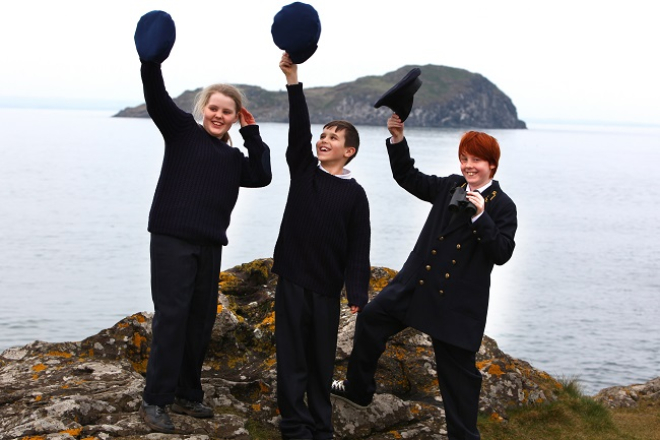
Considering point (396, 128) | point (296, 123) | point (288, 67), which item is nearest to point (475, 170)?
point (396, 128)

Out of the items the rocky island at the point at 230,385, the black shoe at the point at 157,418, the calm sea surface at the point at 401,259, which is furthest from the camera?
the calm sea surface at the point at 401,259

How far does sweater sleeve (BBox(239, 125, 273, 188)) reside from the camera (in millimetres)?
5246

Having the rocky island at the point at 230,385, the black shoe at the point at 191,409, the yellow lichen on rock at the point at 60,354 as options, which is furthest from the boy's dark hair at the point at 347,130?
the yellow lichen on rock at the point at 60,354

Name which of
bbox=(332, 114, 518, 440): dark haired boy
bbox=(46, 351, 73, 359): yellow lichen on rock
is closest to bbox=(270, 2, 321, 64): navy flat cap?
bbox=(332, 114, 518, 440): dark haired boy

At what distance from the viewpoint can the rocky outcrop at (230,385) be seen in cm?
494

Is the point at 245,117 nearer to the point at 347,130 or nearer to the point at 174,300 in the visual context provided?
the point at 347,130

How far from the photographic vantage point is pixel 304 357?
5152 mm

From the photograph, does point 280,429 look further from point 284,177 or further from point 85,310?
point 284,177

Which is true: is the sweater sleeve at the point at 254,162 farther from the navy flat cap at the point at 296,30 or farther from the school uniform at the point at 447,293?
the school uniform at the point at 447,293

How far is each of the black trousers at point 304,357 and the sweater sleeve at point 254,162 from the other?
2.44ft

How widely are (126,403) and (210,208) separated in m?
1.55

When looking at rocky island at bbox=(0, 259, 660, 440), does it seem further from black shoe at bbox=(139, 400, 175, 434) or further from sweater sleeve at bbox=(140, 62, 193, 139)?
sweater sleeve at bbox=(140, 62, 193, 139)

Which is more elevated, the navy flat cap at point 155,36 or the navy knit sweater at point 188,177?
the navy flat cap at point 155,36

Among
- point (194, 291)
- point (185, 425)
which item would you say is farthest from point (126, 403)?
point (194, 291)
